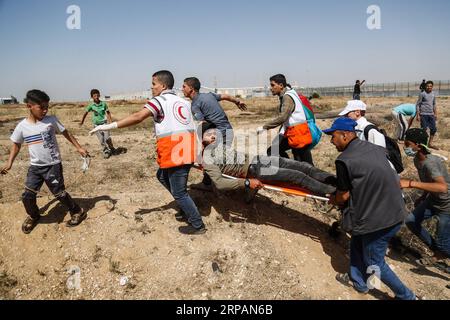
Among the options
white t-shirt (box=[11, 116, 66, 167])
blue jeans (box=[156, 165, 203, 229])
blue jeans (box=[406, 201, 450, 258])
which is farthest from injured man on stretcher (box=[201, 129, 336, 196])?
white t-shirt (box=[11, 116, 66, 167])

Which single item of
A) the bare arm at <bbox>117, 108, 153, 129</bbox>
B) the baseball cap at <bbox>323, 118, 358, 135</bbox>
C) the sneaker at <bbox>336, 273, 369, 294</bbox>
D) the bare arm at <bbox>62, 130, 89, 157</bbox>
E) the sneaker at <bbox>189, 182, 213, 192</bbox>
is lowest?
the sneaker at <bbox>336, 273, 369, 294</bbox>

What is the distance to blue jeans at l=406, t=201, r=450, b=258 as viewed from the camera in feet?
13.1

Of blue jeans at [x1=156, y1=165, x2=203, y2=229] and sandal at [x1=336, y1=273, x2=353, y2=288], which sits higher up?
blue jeans at [x1=156, y1=165, x2=203, y2=229]

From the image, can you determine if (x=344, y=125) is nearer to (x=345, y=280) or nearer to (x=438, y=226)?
(x=345, y=280)

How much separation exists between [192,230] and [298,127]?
7.14 ft

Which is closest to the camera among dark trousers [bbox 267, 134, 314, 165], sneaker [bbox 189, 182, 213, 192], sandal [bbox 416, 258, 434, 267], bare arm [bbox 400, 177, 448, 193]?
bare arm [bbox 400, 177, 448, 193]

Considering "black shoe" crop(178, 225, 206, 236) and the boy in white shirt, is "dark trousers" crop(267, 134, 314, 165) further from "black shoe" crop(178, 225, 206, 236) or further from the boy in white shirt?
the boy in white shirt

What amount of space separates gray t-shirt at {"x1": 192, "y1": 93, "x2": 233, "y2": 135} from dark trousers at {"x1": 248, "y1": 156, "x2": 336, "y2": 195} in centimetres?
87

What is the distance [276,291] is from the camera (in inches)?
146

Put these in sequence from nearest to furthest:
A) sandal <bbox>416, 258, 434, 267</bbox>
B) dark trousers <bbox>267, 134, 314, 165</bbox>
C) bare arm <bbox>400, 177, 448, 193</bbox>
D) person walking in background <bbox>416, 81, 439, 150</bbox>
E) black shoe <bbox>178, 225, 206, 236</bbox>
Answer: bare arm <bbox>400, 177, 448, 193</bbox> → black shoe <bbox>178, 225, 206, 236</bbox> → sandal <bbox>416, 258, 434, 267</bbox> → dark trousers <bbox>267, 134, 314, 165</bbox> → person walking in background <bbox>416, 81, 439, 150</bbox>

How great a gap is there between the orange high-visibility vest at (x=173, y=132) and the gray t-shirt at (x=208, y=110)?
1165 mm

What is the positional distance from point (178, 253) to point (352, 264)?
2079mm

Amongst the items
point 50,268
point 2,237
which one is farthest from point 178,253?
point 2,237

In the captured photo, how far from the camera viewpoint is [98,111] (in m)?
8.87
